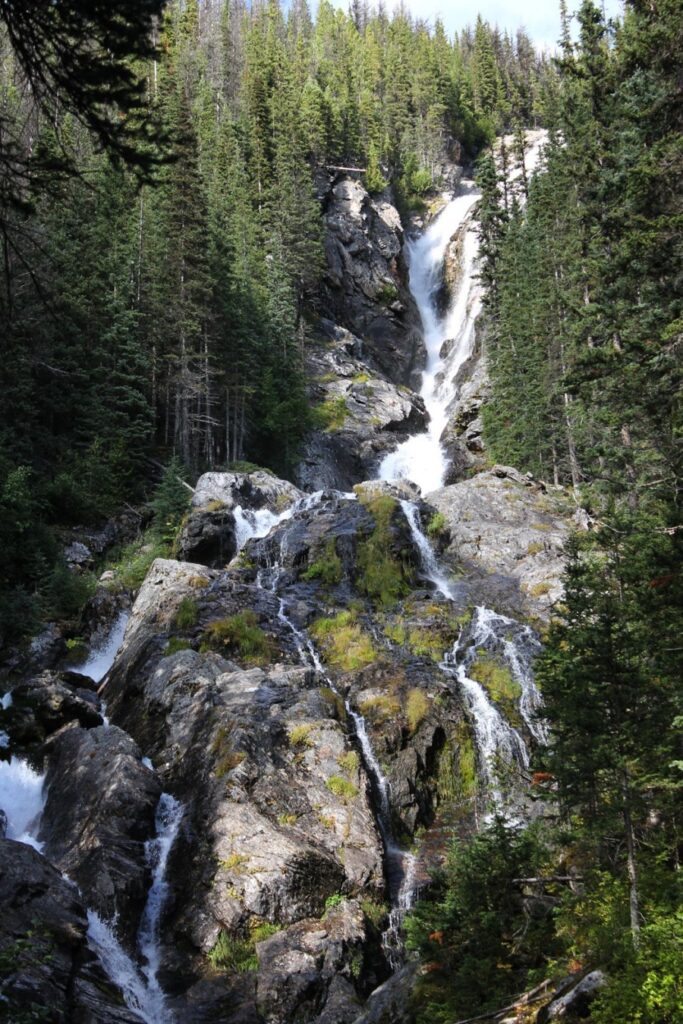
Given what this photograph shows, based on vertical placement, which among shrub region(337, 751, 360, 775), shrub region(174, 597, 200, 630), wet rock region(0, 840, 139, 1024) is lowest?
wet rock region(0, 840, 139, 1024)

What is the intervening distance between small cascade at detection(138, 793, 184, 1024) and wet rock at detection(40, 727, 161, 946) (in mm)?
194

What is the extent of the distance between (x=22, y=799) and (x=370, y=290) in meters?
52.1

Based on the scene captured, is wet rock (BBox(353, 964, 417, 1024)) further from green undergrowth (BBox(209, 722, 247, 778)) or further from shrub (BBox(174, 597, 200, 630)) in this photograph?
shrub (BBox(174, 597, 200, 630))

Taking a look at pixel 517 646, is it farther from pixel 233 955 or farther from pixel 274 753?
pixel 233 955

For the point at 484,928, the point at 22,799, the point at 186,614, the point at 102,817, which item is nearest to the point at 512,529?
the point at 186,614

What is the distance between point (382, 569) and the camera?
2425 centimetres

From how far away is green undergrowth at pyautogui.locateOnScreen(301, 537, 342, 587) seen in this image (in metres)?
24.1

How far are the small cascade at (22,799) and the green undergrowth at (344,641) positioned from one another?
8185mm

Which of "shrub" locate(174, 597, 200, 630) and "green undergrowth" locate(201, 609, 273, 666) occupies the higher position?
"shrub" locate(174, 597, 200, 630)

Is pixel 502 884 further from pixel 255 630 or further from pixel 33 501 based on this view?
pixel 33 501

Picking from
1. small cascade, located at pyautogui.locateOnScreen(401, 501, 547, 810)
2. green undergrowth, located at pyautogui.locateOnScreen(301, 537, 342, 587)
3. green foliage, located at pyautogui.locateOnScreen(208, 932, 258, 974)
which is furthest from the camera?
green undergrowth, located at pyautogui.locateOnScreen(301, 537, 342, 587)

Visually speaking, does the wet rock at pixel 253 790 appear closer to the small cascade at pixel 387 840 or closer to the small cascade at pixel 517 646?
the small cascade at pixel 387 840

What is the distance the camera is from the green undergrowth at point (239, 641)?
19.9 meters

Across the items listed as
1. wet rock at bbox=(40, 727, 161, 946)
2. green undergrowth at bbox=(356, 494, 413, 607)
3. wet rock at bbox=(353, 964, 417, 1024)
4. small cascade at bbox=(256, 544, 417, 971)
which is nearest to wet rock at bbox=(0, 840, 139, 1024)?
wet rock at bbox=(40, 727, 161, 946)
